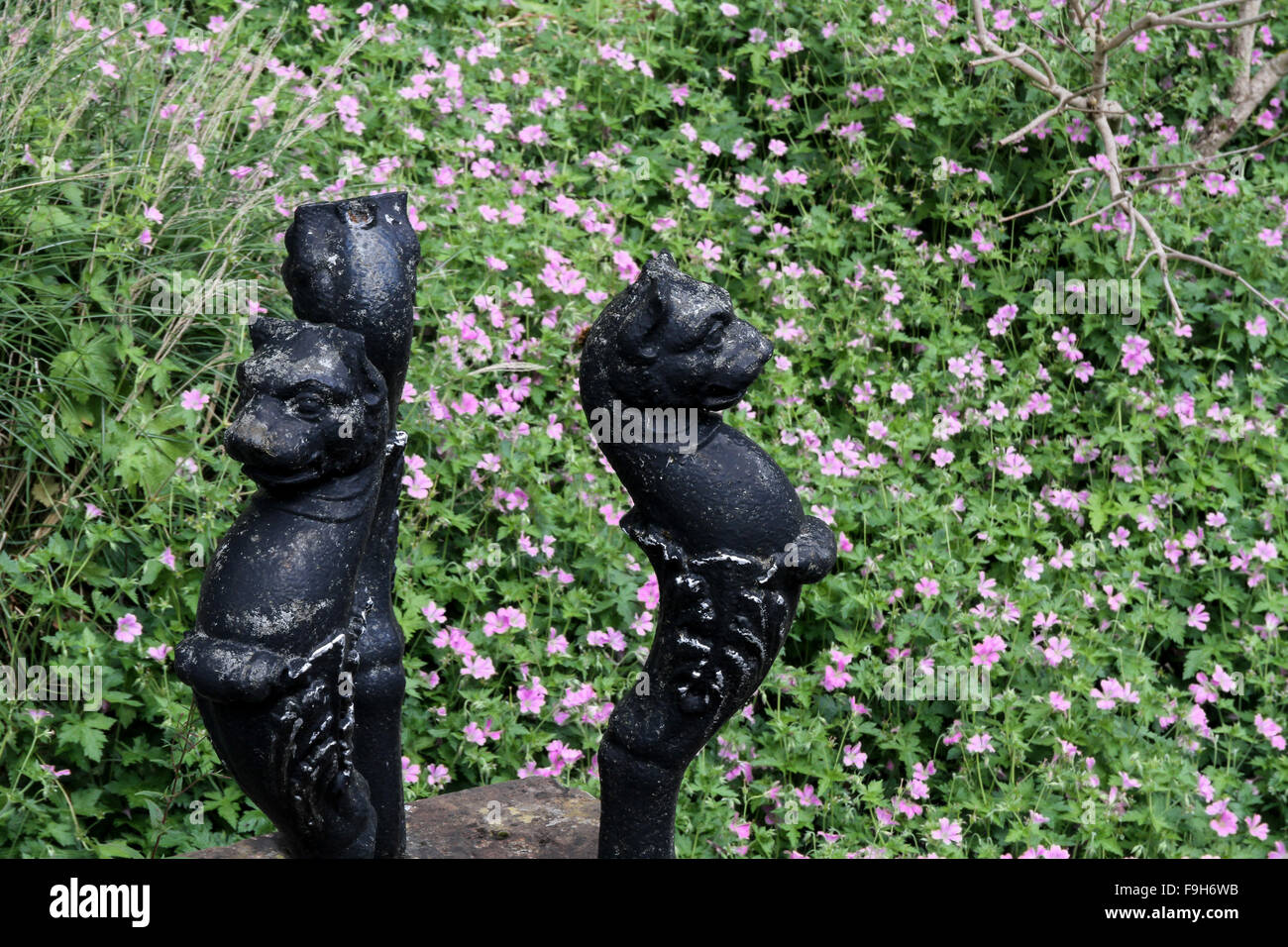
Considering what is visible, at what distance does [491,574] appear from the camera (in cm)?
394

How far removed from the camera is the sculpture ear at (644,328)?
218 cm

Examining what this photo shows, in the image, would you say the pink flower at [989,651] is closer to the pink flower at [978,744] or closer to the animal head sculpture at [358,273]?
the pink flower at [978,744]

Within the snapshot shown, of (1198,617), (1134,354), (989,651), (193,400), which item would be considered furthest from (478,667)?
(1134,354)

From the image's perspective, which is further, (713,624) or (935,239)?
(935,239)

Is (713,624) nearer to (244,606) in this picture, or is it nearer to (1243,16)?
(244,606)

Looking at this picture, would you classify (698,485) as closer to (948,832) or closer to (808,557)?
(808,557)

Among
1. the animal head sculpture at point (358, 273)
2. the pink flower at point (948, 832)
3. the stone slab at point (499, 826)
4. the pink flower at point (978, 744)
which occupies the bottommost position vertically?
the pink flower at point (948, 832)

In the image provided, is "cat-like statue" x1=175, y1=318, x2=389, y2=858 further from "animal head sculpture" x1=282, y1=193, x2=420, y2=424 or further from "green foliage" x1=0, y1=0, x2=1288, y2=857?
"green foliage" x1=0, y1=0, x2=1288, y2=857

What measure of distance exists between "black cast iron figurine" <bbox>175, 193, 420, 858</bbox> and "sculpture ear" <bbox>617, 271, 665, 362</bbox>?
1.15ft

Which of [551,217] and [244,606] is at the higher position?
[551,217]

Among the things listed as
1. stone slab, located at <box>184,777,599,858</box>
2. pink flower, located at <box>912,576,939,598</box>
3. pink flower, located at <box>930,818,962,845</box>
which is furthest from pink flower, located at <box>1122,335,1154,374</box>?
stone slab, located at <box>184,777,599,858</box>

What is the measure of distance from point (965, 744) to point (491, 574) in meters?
1.32

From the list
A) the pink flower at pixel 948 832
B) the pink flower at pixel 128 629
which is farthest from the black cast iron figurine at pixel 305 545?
the pink flower at pixel 948 832

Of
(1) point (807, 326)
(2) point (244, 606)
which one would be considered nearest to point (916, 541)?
(1) point (807, 326)
